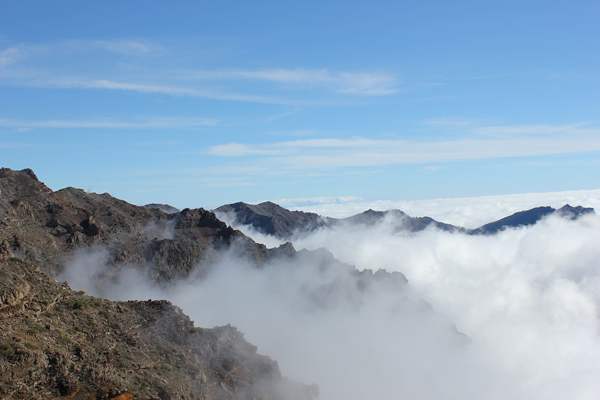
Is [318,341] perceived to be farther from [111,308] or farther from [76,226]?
[111,308]

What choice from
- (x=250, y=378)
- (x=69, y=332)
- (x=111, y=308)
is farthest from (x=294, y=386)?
(x=69, y=332)

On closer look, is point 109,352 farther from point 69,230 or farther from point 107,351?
point 69,230

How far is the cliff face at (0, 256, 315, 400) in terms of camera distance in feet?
110

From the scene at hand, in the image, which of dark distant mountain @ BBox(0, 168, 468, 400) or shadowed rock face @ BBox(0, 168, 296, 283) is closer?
dark distant mountain @ BBox(0, 168, 468, 400)

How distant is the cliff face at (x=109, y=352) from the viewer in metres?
33.6

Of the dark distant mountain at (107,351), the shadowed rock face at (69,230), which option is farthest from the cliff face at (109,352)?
the shadowed rock face at (69,230)

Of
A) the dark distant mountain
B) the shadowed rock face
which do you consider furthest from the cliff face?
the shadowed rock face

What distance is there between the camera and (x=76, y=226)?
157 metres

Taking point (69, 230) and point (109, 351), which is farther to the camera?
point (69, 230)

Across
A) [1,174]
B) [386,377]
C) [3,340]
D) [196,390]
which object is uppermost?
[1,174]

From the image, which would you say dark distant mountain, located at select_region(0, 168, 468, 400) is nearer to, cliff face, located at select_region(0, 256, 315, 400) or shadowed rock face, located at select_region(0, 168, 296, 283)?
cliff face, located at select_region(0, 256, 315, 400)

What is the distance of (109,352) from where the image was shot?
1709 inches

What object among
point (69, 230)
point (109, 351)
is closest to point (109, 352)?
point (109, 351)

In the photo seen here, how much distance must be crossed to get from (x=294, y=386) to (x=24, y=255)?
78536 millimetres
